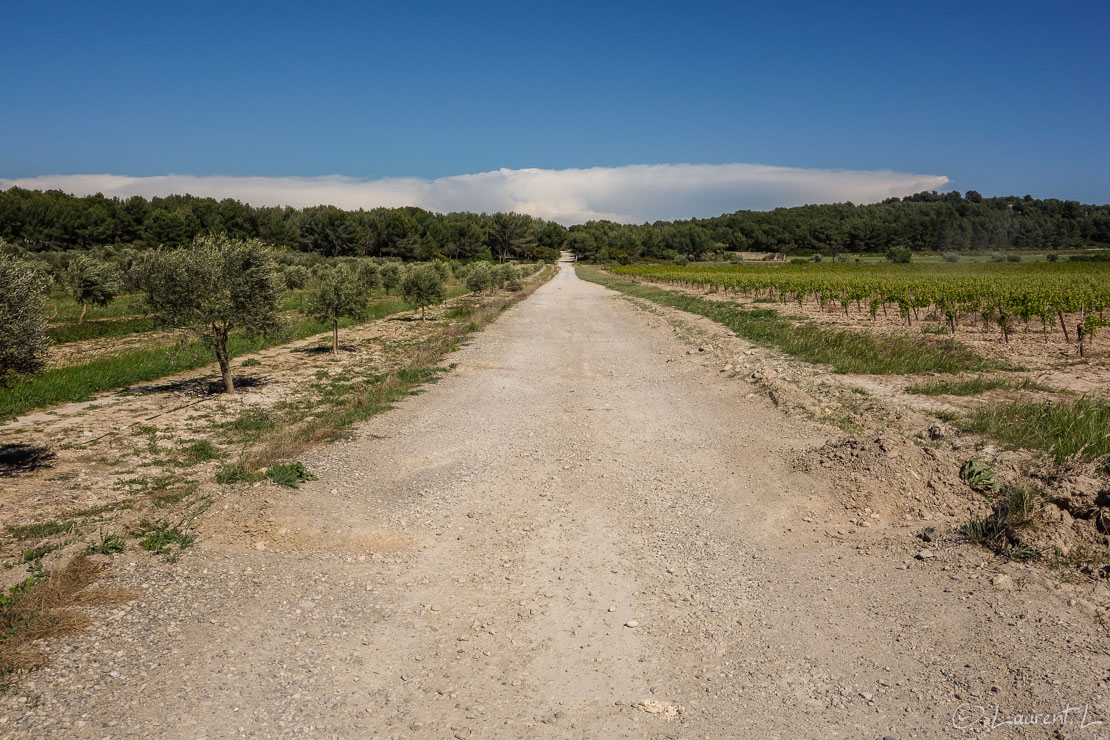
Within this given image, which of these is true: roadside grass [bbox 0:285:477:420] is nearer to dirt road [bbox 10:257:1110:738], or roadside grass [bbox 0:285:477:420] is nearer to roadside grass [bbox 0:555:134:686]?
roadside grass [bbox 0:555:134:686]

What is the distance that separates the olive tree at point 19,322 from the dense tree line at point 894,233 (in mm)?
136860

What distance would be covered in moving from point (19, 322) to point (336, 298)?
600 inches

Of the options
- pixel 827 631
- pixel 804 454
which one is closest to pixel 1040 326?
pixel 804 454

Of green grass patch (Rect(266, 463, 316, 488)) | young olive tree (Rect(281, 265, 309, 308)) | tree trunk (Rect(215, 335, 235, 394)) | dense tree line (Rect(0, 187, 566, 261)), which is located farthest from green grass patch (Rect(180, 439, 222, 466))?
dense tree line (Rect(0, 187, 566, 261))

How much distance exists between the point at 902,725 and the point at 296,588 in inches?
228

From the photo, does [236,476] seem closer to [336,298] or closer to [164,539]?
[164,539]

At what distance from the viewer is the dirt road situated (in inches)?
175

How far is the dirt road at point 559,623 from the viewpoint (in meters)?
4.45

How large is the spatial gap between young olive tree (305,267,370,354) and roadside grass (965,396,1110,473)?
22.4m

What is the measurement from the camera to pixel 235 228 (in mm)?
111938

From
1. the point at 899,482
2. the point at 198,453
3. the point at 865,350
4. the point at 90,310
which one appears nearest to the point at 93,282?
the point at 90,310

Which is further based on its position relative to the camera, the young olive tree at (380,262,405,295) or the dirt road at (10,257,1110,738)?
the young olive tree at (380,262,405,295)

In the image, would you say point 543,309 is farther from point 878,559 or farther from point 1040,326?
point 878,559

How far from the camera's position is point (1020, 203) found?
193875 mm
